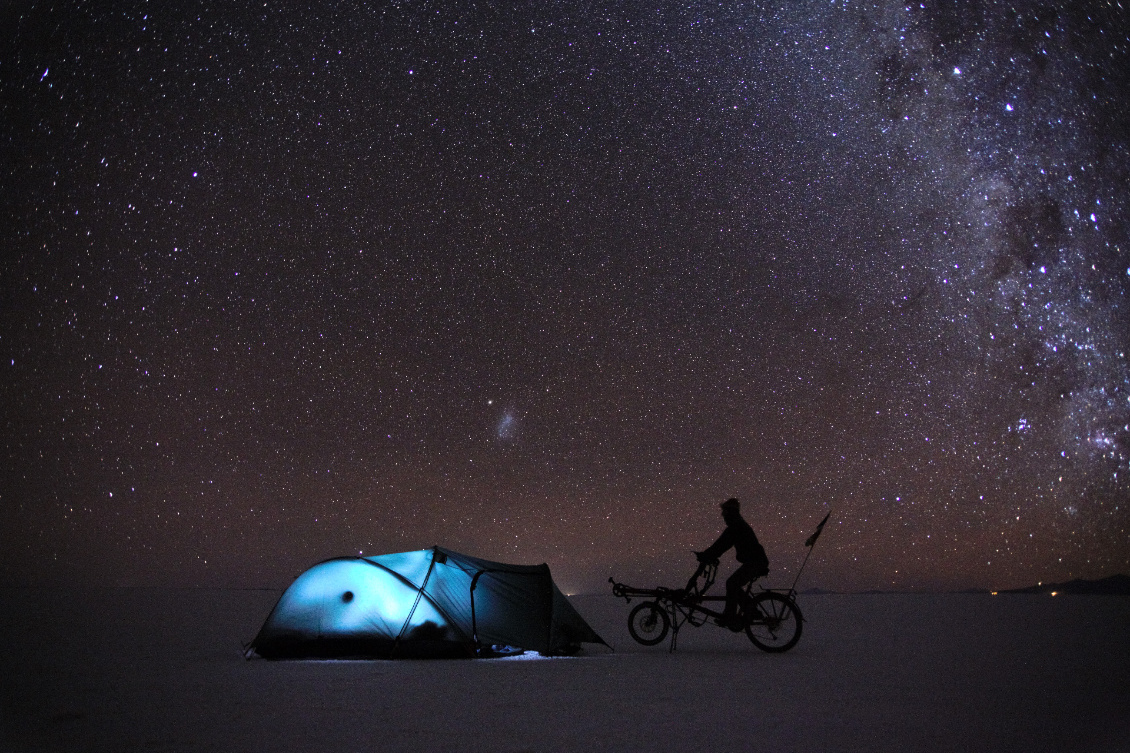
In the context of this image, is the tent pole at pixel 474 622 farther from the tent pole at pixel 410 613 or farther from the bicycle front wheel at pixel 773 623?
the bicycle front wheel at pixel 773 623

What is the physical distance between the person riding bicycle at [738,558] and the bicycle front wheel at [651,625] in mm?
1292

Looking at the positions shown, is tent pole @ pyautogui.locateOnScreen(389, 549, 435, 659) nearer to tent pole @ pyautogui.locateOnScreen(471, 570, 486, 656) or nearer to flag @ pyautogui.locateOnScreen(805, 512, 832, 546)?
tent pole @ pyautogui.locateOnScreen(471, 570, 486, 656)

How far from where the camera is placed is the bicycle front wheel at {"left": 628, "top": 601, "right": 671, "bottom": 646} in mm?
12375

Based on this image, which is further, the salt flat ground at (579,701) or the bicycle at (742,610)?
the bicycle at (742,610)

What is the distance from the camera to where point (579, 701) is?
725 centimetres

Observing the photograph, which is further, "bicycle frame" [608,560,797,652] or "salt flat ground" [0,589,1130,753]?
"bicycle frame" [608,560,797,652]

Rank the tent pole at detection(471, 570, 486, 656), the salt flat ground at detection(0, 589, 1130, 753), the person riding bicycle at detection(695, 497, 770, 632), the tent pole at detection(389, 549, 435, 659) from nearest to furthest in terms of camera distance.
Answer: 1. the salt flat ground at detection(0, 589, 1130, 753)
2. the tent pole at detection(389, 549, 435, 659)
3. the tent pole at detection(471, 570, 486, 656)
4. the person riding bicycle at detection(695, 497, 770, 632)

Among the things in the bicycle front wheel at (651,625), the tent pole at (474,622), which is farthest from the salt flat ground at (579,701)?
the tent pole at (474,622)

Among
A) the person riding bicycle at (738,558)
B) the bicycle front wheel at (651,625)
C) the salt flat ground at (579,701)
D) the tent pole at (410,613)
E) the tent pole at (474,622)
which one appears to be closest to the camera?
the salt flat ground at (579,701)

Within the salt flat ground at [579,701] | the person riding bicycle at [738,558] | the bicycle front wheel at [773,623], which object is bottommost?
the salt flat ground at [579,701]

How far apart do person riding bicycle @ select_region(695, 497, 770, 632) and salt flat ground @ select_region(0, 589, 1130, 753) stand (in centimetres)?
62

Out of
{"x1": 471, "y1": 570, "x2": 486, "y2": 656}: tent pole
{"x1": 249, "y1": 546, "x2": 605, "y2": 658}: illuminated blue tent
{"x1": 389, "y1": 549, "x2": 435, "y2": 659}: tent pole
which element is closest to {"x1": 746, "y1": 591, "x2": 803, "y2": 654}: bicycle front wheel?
{"x1": 249, "y1": 546, "x2": 605, "y2": 658}: illuminated blue tent

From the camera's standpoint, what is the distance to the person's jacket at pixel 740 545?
36.9 feet

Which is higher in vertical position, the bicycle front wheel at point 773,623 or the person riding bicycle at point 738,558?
the person riding bicycle at point 738,558
